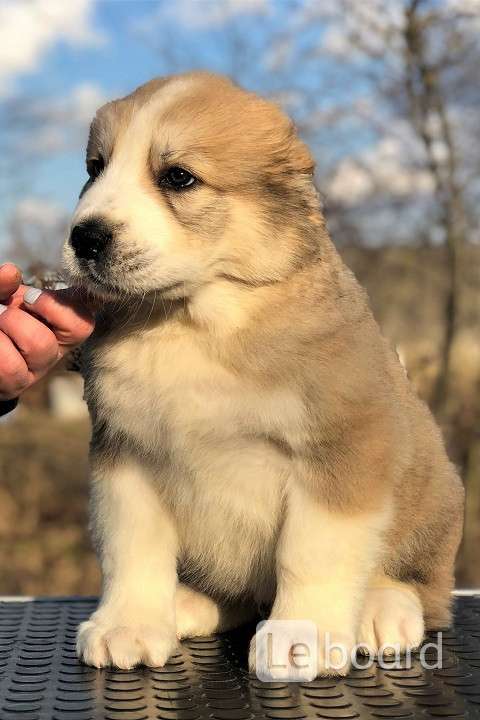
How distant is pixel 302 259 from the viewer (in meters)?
3.12

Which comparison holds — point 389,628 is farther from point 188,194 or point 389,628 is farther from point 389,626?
point 188,194

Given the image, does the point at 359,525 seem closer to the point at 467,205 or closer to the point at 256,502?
the point at 256,502

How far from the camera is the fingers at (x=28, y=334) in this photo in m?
3.01

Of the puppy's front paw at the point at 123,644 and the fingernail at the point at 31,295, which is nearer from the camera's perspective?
the puppy's front paw at the point at 123,644

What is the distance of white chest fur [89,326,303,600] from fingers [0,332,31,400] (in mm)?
238

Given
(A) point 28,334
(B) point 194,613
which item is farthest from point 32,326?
(B) point 194,613

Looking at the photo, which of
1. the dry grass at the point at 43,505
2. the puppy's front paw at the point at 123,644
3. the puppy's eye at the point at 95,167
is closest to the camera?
the puppy's front paw at the point at 123,644

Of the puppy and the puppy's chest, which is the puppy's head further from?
the puppy's chest

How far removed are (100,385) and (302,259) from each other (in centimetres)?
75

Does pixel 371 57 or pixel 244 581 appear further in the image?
pixel 371 57

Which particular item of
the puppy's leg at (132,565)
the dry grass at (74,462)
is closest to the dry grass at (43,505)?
the dry grass at (74,462)

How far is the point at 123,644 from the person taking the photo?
287 centimetres

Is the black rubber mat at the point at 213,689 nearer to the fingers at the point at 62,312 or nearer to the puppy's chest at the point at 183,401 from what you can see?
the puppy's chest at the point at 183,401

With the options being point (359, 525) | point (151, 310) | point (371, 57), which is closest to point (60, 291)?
point (151, 310)
